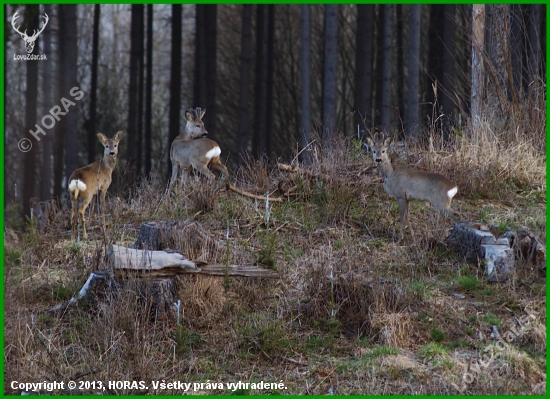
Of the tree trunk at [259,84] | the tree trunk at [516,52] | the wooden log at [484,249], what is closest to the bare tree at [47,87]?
the tree trunk at [259,84]

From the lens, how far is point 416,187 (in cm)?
898

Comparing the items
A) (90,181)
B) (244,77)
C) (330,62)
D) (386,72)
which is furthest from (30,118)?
(386,72)

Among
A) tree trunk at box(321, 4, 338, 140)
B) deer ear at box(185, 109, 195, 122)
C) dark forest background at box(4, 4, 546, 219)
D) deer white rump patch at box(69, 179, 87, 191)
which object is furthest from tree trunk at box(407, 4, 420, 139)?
deer white rump patch at box(69, 179, 87, 191)

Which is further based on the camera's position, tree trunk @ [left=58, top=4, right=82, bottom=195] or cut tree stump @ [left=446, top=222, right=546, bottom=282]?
tree trunk @ [left=58, top=4, right=82, bottom=195]

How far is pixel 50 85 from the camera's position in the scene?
1827 centimetres

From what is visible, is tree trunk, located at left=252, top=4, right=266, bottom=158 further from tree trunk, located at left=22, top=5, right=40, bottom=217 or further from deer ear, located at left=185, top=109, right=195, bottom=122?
deer ear, located at left=185, top=109, right=195, bottom=122

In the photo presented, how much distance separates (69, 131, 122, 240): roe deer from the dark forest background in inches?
30.6

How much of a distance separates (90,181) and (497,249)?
5.10 metres

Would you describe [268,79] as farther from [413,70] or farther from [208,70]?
[413,70]

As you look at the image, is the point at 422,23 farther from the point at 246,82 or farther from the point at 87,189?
the point at 87,189

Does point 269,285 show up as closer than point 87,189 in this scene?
Yes

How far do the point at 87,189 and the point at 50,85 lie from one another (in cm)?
924

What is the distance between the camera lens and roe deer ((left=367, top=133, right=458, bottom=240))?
8.86 m

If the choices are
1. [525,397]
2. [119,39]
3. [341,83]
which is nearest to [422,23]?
[341,83]
